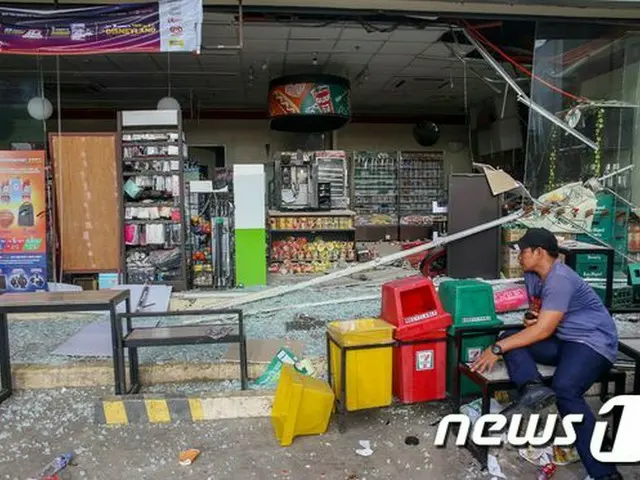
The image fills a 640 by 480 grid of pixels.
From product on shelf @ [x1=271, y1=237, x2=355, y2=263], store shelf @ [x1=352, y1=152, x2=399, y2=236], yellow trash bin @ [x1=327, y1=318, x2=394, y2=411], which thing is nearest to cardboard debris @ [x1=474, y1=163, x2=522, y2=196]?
product on shelf @ [x1=271, y1=237, x2=355, y2=263]

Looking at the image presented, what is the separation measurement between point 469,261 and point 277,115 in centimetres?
406

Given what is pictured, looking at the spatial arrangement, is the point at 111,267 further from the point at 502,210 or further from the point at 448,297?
the point at 502,210

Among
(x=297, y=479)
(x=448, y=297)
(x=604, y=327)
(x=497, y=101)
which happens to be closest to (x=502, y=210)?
(x=448, y=297)

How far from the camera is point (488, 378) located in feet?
9.36

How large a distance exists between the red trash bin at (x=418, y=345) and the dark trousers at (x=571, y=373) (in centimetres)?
46

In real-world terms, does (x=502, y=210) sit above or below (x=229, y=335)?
above

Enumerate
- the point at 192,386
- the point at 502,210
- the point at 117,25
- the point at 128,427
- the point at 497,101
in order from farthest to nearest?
the point at 497,101 → the point at 502,210 → the point at 117,25 → the point at 192,386 → the point at 128,427

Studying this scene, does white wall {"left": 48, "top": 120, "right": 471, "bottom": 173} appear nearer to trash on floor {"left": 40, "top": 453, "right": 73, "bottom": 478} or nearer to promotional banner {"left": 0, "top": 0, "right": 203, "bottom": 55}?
promotional banner {"left": 0, "top": 0, "right": 203, "bottom": 55}

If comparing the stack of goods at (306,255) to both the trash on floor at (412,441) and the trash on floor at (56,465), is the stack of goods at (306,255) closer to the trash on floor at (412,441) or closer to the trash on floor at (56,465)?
the trash on floor at (412,441)

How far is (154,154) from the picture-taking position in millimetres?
5969

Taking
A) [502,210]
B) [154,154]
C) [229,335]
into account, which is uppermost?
[154,154]

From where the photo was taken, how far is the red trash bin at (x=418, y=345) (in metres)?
3.20

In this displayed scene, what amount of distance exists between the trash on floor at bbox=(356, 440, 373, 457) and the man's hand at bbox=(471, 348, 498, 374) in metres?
0.75

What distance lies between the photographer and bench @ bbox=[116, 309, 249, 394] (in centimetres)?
338
